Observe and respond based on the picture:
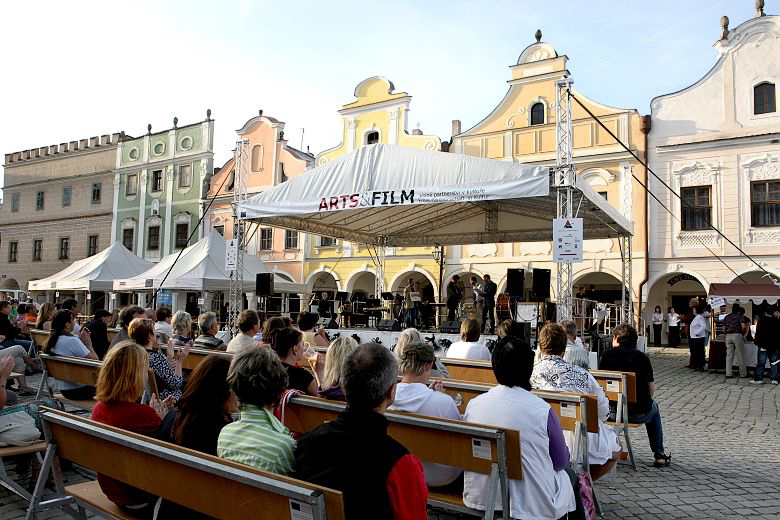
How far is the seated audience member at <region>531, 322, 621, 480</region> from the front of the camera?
13.6 feet

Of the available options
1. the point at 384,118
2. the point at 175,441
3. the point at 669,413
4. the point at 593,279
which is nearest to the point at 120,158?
the point at 384,118

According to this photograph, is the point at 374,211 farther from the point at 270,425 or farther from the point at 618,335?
the point at 270,425

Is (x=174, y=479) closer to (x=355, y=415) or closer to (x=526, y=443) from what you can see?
(x=355, y=415)

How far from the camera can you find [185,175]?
2916 cm

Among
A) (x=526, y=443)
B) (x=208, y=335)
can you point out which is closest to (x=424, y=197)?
(x=208, y=335)

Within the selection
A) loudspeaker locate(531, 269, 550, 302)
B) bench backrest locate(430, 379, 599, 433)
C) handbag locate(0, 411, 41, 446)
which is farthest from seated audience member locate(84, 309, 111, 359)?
loudspeaker locate(531, 269, 550, 302)

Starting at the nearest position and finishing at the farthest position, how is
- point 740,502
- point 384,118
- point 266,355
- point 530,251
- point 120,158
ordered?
point 266,355 → point 740,502 → point 530,251 → point 384,118 → point 120,158

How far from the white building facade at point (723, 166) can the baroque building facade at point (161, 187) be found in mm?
19416

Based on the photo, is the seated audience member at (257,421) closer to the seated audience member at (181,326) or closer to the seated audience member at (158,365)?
the seated audience member at (158,365)

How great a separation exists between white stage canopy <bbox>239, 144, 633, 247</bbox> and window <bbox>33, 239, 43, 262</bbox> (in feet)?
83.7

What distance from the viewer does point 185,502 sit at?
2.22m

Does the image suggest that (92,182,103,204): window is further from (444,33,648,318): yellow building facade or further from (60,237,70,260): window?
(444,33,648,318): yellow building facade

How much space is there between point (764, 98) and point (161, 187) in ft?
82.9

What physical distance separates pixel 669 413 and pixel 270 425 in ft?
25.6
